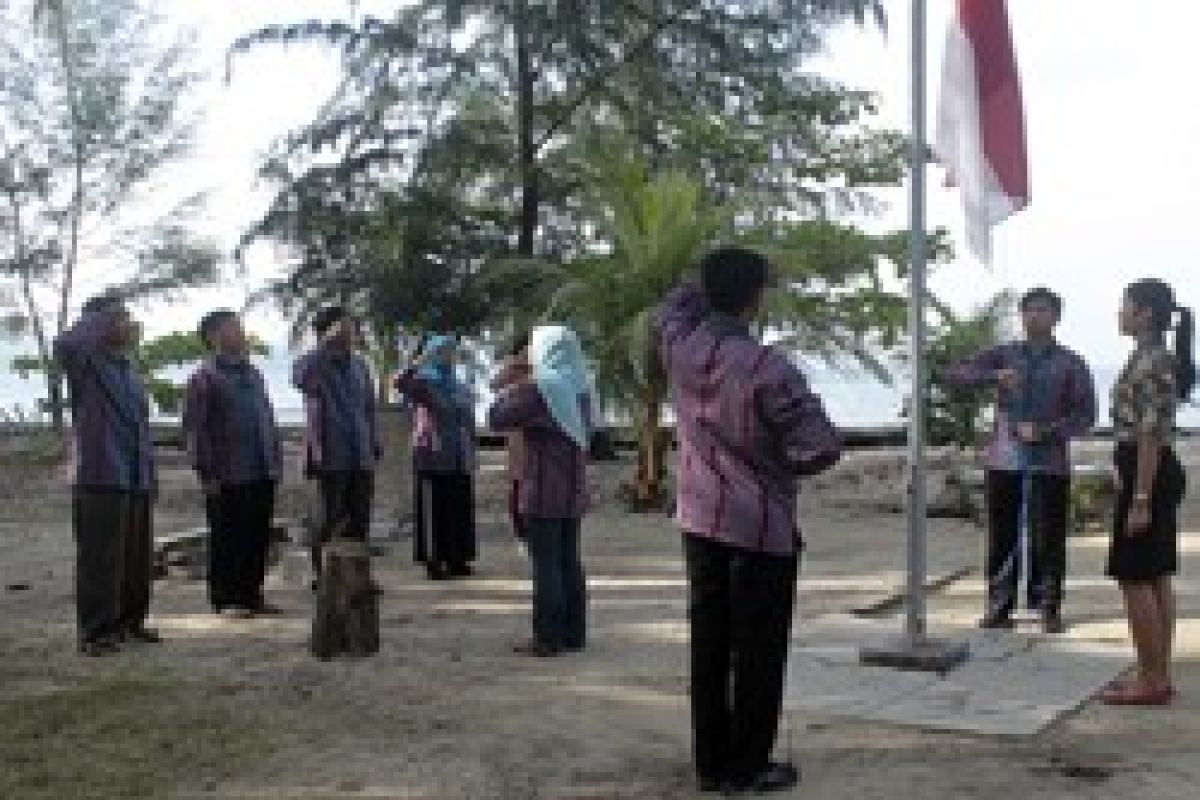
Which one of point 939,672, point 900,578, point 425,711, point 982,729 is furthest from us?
point 900,578

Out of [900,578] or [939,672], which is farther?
[900,578]

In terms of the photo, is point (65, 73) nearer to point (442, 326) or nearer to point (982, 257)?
point (442, 326)

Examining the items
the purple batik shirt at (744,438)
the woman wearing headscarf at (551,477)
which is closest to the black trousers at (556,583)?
the woman wearing headscarf at (551,477)

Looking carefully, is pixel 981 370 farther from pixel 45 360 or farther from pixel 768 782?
pixel 45 360

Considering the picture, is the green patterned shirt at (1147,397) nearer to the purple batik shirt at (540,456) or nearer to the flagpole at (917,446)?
the flagpole at (917,446)

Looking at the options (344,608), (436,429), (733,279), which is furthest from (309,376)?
(733,279)

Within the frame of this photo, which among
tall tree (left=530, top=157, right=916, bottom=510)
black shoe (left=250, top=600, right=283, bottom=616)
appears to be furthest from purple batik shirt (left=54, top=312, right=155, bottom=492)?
tall tree (left=530, top=157, right=916, bottom=510)

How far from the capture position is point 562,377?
22.7 ft

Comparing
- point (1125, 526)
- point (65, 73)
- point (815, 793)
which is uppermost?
point (65, 73)

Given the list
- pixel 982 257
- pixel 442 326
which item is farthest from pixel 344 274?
pixel 982 257

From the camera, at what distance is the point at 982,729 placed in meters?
5.46

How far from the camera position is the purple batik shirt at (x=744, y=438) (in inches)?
181

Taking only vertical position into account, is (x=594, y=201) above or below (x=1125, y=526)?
above

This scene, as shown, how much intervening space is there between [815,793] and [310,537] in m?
5.13
